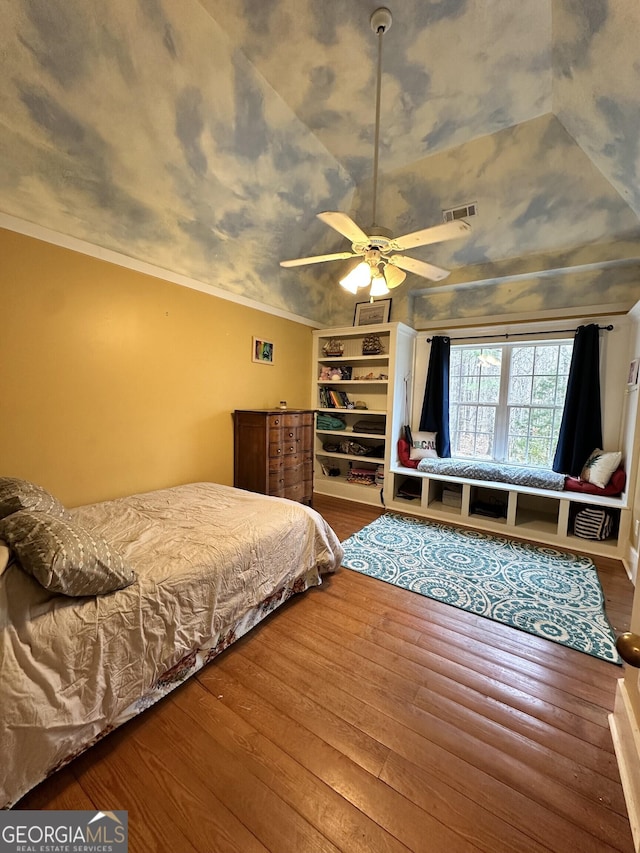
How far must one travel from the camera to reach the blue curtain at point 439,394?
4145mm

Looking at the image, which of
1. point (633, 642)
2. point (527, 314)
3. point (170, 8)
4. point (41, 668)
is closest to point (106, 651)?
point (41, 668)

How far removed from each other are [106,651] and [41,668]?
200mm

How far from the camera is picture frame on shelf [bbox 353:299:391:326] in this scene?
430cm

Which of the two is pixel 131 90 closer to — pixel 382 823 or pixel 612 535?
pixel 382 823

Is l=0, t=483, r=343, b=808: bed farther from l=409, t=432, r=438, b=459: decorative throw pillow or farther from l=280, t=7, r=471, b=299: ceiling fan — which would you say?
l=409, t=432, r=438, b=459: decorative throw pillow

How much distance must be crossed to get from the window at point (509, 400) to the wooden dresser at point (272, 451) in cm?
201

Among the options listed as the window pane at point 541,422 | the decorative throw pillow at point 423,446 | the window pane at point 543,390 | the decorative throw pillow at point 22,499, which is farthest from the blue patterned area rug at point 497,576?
the decorative throw pillow at point 22,499

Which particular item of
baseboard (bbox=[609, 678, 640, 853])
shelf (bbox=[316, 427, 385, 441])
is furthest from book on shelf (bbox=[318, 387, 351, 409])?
baseboard (bbox=[609, 678, 640, 853])

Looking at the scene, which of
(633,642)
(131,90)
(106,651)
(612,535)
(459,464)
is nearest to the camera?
(633,642)

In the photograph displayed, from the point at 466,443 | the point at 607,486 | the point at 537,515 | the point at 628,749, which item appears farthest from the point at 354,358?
the point at 628,749

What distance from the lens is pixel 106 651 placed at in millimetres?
1275
